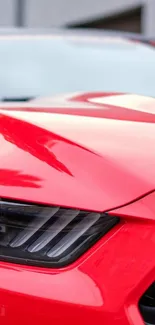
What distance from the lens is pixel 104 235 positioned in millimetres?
1429

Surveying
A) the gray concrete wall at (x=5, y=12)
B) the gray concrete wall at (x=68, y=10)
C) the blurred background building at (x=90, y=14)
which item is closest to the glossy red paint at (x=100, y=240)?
the blurred background building at (x=90, y=14)

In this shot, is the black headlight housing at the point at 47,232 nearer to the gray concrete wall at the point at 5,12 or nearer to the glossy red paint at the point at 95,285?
the glossy red paint at the point at 95,285

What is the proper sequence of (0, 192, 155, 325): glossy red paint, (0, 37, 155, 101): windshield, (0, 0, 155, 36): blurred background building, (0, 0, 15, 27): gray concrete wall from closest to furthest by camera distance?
(0, 192, 155, 325): glossy red paint, (0, 37, 155, 101): windshield, (0, 0, 155, 36): blurred background building, (0, 0, 15, 27): gray concrete wall

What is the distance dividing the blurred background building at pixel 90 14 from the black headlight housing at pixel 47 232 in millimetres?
10895

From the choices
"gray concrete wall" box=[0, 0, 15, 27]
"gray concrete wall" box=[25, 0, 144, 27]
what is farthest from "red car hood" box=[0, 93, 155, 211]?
"gray concrete wall" box=[0, 0, 15, 27]

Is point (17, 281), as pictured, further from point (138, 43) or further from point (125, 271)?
point (138, 43)

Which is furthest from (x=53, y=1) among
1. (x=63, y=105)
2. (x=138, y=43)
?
(x=63, y=105)

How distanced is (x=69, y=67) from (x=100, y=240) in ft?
6.21

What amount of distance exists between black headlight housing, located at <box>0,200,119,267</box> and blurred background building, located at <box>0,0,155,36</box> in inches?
429

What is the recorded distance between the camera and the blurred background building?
13164mm

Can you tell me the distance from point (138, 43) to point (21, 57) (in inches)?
32.5

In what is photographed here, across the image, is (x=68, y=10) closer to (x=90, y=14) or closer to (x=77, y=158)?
(x=90, y=14)

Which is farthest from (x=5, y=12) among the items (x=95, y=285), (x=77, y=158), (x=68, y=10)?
(x=95, y=285)

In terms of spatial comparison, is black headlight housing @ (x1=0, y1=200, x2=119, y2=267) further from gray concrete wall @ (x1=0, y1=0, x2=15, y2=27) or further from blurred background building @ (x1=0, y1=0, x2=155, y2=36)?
gray concrete wall @ (x1=0, y1=0, x2=15, y2=27)
